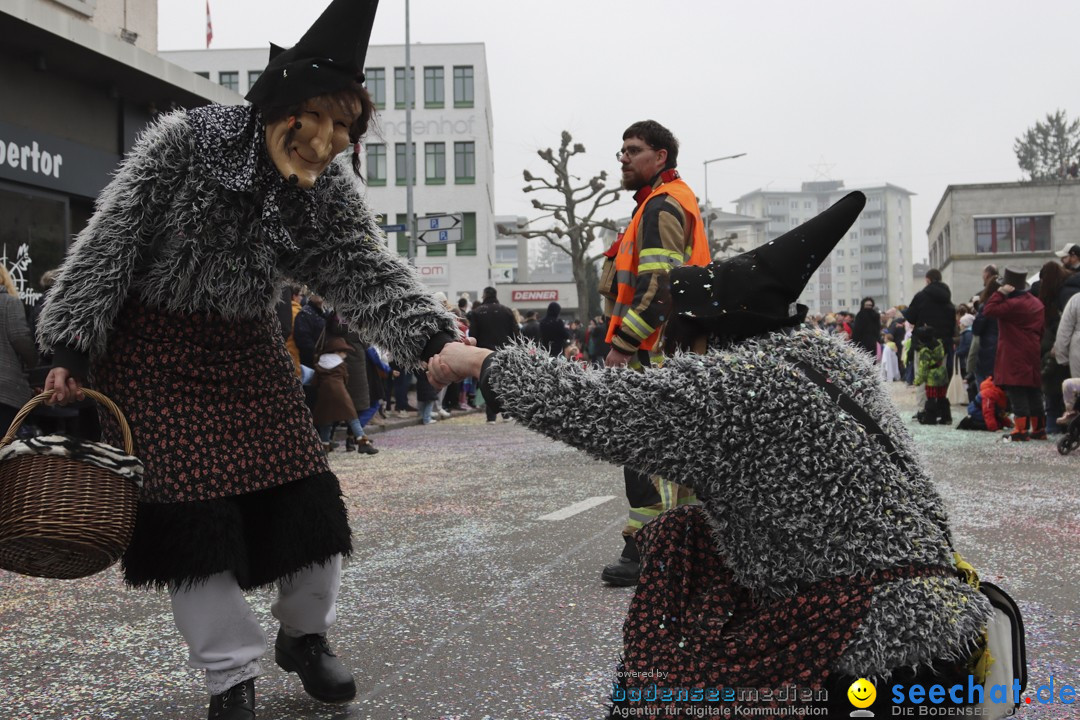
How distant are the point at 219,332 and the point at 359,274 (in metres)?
0.45

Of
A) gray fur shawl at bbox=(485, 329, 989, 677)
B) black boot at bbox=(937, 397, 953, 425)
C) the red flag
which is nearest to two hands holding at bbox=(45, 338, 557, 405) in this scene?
gray fur shawl at bbox=(485, 329, 989, 677)

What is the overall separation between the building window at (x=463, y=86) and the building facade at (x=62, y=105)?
37.2 meters

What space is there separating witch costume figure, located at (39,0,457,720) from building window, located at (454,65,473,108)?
165ft

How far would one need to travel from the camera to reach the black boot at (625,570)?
4656mm

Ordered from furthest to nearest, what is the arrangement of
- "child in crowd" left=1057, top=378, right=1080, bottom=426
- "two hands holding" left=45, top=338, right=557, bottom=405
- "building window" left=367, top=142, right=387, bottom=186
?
"building window" left=367, top=142, right=387, bottom=186 < "child in crowd" left=1057, top=378, right=1080, bottom=426 < "two hands holding" left=45, top=338, right=557, bottom=405

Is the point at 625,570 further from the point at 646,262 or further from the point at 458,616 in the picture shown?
the point at 646,262

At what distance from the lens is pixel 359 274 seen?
3.03 meters

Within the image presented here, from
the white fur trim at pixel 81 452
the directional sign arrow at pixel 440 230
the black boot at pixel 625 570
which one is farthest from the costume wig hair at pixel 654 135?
the directional sign arrow at pixel 440 230

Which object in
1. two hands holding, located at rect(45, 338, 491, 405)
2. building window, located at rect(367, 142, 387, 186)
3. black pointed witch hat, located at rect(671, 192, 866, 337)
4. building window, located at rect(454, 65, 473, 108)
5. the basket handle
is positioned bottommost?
the basket handle

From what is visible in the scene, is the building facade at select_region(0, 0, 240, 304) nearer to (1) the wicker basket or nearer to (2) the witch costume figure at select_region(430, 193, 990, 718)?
(1) the wicker basket

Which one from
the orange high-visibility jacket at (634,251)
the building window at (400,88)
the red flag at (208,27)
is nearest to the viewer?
the orange high-visibility jacket at (634,251)

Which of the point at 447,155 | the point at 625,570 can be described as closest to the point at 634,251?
the point at 625,570

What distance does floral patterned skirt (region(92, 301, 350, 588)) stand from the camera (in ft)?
8.82

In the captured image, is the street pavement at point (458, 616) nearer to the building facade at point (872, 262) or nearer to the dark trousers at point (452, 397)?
the dark trousers at point (452, 397)
